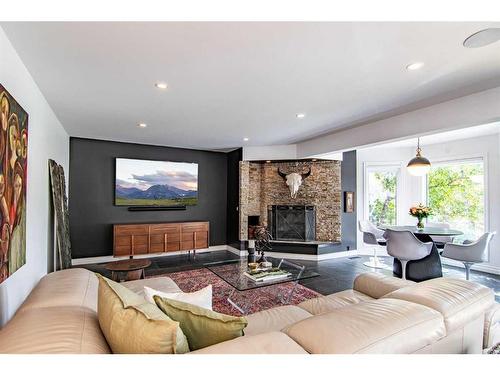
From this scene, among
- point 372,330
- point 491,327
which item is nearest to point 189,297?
point 372,330

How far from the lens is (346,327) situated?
39.2 inches

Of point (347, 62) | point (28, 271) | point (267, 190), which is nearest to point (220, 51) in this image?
point (347, 62)

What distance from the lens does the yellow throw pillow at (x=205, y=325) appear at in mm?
1050

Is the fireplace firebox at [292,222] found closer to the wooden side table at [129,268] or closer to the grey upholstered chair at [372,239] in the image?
the grey upholstered chair at [372,239]

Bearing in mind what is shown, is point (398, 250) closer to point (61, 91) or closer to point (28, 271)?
point (28, 271)

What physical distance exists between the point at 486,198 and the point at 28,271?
6630 millimetres

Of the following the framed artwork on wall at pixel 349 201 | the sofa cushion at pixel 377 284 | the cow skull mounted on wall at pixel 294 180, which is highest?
the cow skull mounted on wall at pixel 294 180

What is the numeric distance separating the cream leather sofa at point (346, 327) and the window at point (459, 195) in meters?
4.37

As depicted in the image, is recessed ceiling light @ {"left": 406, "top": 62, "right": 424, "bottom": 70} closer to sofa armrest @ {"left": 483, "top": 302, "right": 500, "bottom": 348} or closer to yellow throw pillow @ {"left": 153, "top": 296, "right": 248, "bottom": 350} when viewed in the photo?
sofa armrest @ {"left": 483, "top": 302, "right": 500, "bottom": 348}

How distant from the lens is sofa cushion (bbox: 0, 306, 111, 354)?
2.89 feet

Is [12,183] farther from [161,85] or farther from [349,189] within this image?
[349,189]

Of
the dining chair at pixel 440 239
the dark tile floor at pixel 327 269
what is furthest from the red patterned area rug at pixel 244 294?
the dining chair at pixel 440 239

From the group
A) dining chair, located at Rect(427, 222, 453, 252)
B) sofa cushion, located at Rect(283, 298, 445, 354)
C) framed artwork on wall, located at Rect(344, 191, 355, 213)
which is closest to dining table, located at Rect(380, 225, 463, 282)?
dining chair, located at Rect(427, 222, 453, 252)
